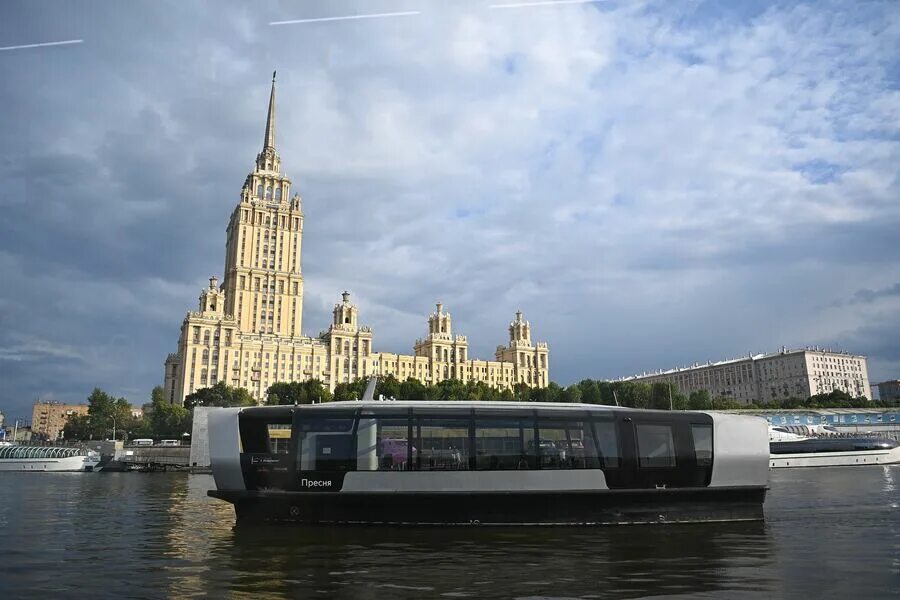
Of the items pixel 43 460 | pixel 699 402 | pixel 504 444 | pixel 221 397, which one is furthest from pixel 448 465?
pixel 221 397

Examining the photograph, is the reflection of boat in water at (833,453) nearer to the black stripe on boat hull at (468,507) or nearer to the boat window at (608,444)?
the black stripe on boat hull at (468,507)

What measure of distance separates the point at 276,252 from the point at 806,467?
526 ft

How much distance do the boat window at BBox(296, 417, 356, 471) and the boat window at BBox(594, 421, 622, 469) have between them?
8.52m

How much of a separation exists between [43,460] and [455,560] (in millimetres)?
84600

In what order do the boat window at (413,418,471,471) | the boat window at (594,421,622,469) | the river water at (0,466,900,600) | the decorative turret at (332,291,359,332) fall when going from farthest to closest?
the decorative turret at (332,291,359,332)
the boat window at (594,421,622,469)
the boat window at (413,418,471,471)
the river water at (0,466,900,600)

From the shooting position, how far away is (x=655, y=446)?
2302 cm

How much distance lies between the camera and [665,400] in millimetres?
129125

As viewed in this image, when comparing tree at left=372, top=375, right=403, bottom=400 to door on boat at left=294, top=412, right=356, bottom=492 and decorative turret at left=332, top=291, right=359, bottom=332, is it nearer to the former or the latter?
decorative turret at left=332, top=291, right=359, bottom=332

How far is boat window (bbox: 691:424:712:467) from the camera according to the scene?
23.2 m

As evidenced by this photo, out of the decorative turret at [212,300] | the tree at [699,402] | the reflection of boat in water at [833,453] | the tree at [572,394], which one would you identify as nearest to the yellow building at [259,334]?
the decorative turret at [212,300]

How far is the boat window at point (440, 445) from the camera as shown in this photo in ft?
72.9

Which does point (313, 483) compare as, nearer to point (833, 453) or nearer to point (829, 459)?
point (829, 459)

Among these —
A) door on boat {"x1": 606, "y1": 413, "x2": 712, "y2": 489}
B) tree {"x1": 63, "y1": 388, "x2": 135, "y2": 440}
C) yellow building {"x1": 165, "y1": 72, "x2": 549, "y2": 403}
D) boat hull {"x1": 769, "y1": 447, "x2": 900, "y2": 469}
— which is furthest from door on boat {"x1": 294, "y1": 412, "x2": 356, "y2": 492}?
yellow building {"x1": 165, "y1": 72, "x2": 549, "y2": 403}

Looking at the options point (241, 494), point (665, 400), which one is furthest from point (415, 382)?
point (241, 494)
